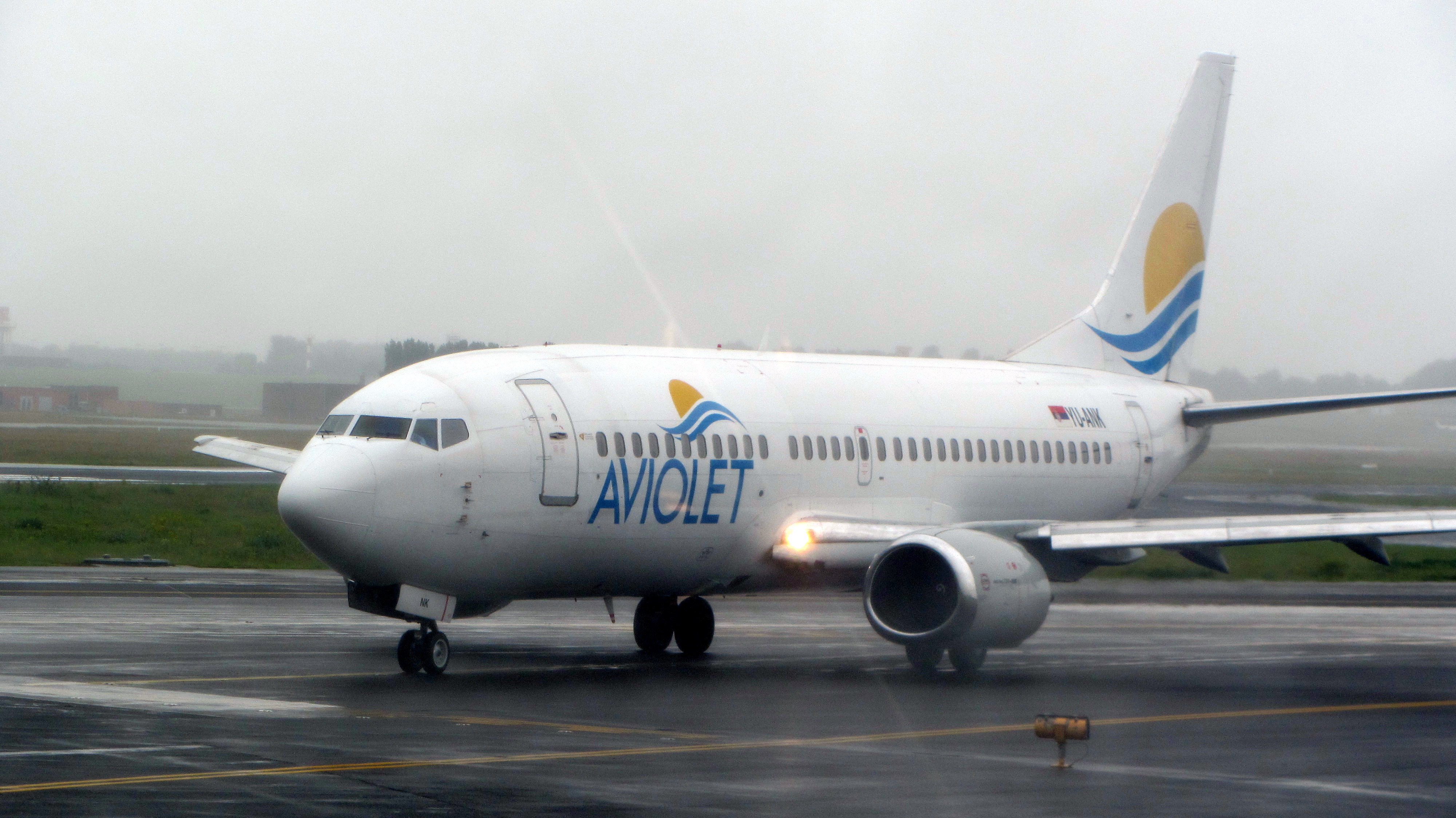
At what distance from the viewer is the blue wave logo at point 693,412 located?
22.2m

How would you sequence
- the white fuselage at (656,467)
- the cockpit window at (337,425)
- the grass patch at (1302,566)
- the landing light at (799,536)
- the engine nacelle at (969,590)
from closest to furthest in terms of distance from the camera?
the white fuselage at (656,467), the cockpit window at (337,425), the engine nacelle at (969,590), the landing light at (799,536), the grass patch at (1302,566)

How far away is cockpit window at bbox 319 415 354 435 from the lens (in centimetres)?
2027

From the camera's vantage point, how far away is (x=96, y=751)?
1365 centimetres

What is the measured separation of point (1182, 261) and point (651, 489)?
1501 centimetres

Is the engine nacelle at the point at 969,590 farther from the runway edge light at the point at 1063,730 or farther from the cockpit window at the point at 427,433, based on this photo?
the runway edge light at the point at 1063,730

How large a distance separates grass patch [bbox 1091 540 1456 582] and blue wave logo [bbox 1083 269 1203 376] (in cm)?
499

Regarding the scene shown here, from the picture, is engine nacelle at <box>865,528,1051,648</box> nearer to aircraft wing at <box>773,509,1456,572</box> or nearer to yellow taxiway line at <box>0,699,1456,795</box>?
aircraft wing at <box>773,509,1456,572</box>

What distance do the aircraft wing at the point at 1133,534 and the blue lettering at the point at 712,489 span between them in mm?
1399

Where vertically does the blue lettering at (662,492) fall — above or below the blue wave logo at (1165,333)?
below

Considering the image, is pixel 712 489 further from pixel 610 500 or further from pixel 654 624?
pixel 654 624

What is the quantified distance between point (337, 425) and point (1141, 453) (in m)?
14.9

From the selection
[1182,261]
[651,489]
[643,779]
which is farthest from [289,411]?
[643,779]

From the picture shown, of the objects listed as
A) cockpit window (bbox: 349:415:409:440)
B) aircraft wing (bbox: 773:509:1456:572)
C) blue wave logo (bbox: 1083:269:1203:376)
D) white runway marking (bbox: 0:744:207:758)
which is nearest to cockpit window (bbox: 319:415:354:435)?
cockpit window (bbox: 349:415:409:440)

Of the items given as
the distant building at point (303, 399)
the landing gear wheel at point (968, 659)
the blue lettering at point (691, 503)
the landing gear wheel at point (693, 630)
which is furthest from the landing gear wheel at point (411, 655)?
the distant building at point (303, 399)
